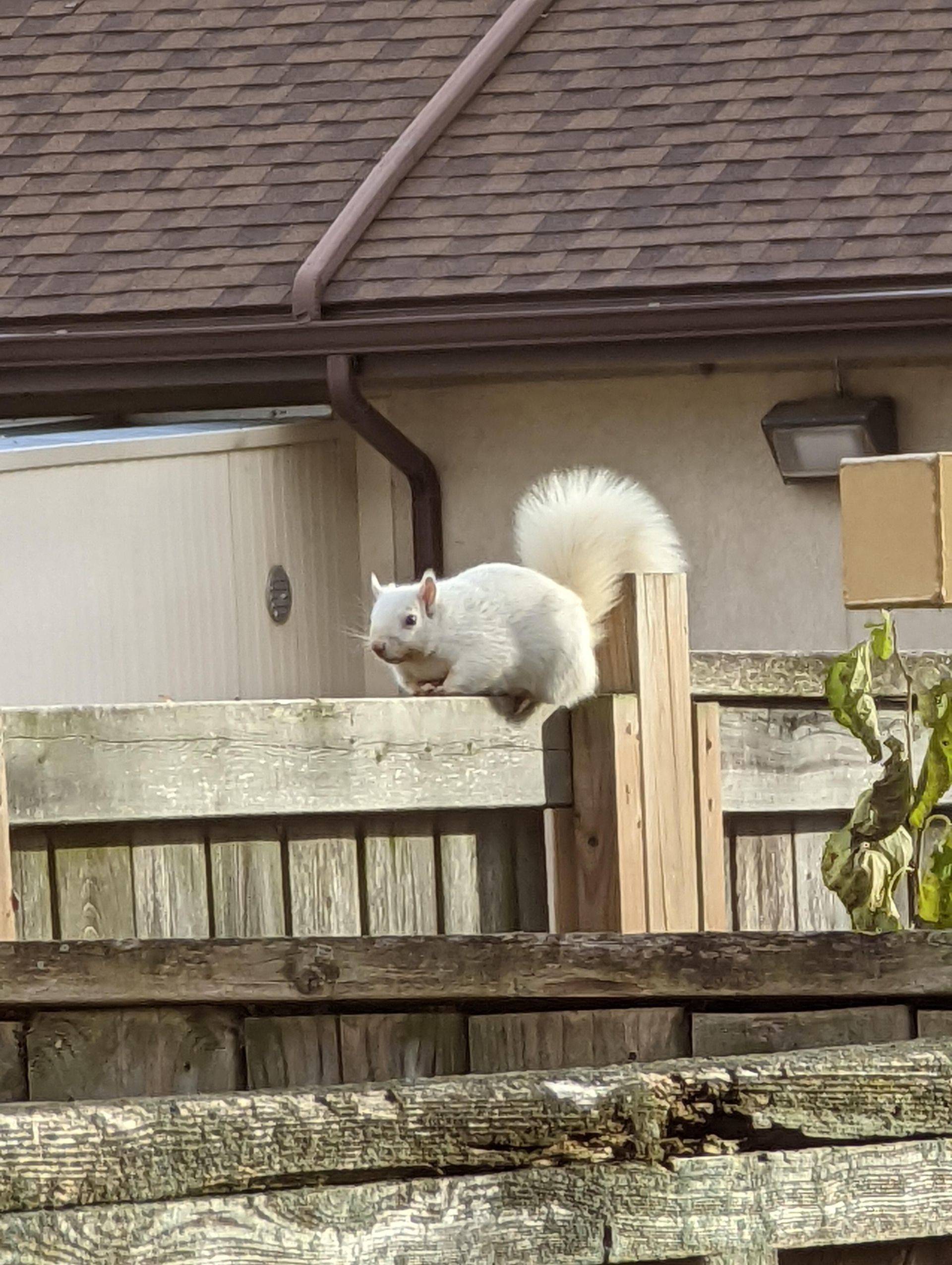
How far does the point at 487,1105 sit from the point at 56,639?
6.09 m

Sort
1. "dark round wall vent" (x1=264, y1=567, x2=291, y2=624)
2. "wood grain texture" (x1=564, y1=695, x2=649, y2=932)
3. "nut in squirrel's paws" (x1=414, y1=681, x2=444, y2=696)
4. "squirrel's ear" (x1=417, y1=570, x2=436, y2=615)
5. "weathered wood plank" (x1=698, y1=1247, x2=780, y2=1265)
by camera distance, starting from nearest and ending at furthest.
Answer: "weathered wood plank" (x1=698, y1=1247, x2=780, y2=1265), "wood grain texture" (x1=564, y1=695, x2=649, y2=932), "nut in squirrel's paws" (x1=414, y1=681, x2=444, y2=696), "squirrel's ear" (x1=417, y1=570, x2=436, y2=615), "dark round wall vent" (x1=264, y1=567, x2=291, y2=624)

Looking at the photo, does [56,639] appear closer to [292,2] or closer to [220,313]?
[220,313]

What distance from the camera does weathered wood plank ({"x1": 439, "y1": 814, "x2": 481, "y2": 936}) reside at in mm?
4219

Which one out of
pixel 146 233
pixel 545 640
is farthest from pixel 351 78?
pixel 545 640

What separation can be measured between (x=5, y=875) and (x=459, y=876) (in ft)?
2.90

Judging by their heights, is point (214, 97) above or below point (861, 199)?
above

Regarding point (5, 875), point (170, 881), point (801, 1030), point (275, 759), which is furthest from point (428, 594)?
point (801, 1030)

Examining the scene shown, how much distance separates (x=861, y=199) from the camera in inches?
342

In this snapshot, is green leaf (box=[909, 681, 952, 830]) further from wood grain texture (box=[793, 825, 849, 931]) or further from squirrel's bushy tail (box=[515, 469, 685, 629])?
squirrel's bushy tail (box=[515, 469, 685, 629])

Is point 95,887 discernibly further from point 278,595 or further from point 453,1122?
point 278,595

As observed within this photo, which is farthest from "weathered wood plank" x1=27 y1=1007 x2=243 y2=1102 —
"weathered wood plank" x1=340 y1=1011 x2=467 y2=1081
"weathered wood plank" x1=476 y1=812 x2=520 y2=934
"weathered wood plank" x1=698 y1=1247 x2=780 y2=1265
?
"weathered wood plank" x1=476 y1=812 x2=520 y2=934

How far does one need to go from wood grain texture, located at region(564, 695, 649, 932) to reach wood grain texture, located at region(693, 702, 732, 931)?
0.13m

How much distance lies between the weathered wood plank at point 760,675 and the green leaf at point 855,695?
0.24 meters

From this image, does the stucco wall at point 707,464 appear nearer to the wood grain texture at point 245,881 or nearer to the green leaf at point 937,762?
the green leaf at point 937,762
